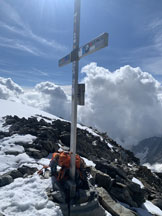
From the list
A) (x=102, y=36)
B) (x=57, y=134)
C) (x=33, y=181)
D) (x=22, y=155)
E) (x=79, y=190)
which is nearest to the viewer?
(x=102, y=36)

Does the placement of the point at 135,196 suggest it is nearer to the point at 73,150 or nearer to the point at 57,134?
the point at 73,150

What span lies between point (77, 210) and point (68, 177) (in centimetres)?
122

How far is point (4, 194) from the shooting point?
5.80m

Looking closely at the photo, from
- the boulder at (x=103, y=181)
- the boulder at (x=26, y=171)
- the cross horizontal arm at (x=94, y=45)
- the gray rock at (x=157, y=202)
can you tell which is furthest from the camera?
the gray rock at (x=157, y=202)

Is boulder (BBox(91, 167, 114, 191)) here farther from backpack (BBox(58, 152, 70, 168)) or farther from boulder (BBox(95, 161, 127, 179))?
backpack (BBox(58, 152, 70, 168))

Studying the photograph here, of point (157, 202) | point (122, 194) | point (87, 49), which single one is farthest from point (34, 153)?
point (157, 202)

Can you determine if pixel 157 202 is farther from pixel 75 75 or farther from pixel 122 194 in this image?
pixel 75 75

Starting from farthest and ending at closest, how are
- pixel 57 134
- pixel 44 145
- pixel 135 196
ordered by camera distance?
pixel 57 134 < pixel 44 145 < pixel 135 196

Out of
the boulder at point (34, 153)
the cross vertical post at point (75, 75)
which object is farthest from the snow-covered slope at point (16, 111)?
the cross vertical post at point (75, 75)

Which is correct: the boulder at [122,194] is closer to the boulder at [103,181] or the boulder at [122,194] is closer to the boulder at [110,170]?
the boulder at [103,181]

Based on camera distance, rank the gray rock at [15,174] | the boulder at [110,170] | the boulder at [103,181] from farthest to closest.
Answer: the boulder at [110,170] → the boulder at [103,181] → the gray rock at [15,174]

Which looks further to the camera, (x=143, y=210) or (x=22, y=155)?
(x=22, y=155)

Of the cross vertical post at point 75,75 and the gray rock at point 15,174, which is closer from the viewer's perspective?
the cross vertical post at point 75,75

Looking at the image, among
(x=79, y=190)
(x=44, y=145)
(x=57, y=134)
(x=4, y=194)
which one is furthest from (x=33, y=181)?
(x=57, y=134)
